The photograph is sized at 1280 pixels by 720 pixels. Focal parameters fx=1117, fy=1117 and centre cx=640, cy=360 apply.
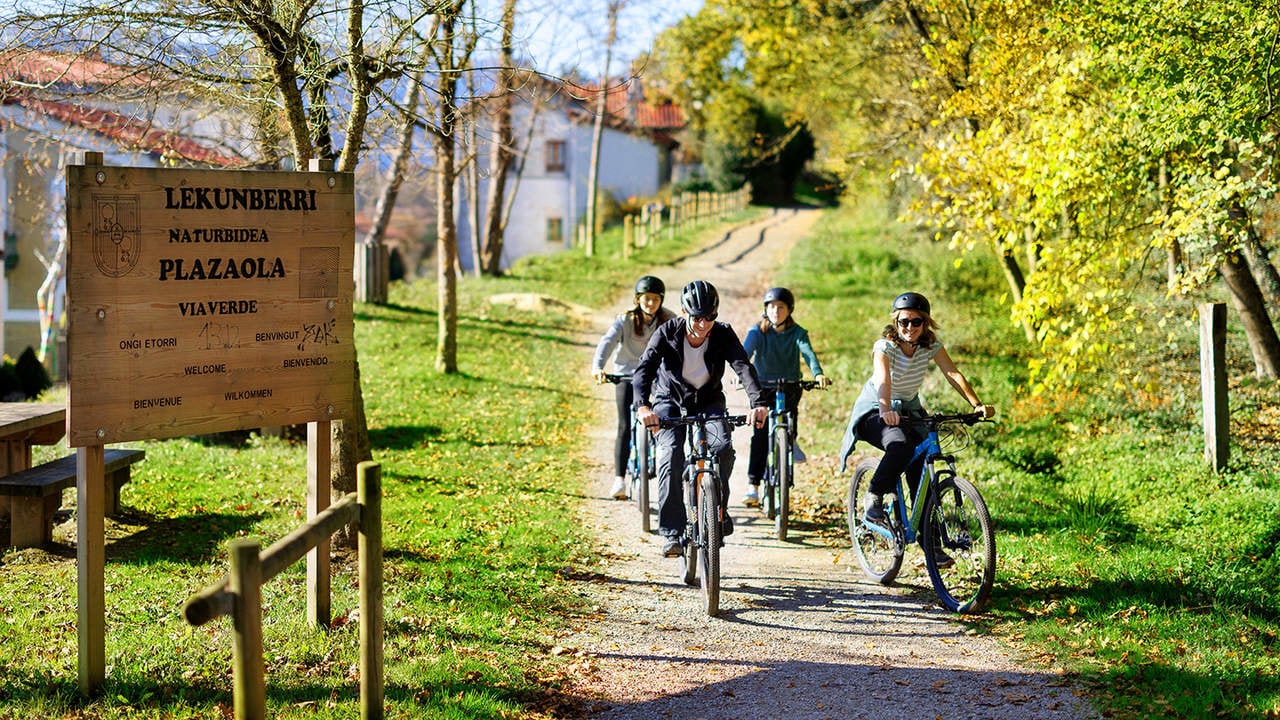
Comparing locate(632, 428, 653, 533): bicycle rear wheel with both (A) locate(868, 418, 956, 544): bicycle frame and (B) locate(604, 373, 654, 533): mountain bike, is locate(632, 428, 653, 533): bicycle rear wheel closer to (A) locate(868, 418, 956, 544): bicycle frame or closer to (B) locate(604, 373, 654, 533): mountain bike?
(B) locate(604, 373, 654, 533): mountain bike

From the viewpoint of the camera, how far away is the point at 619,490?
33.3ft

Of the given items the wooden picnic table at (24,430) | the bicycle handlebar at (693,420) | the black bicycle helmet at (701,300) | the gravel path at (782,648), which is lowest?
the gravel path at (782,648)

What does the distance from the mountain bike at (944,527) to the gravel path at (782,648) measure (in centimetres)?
20

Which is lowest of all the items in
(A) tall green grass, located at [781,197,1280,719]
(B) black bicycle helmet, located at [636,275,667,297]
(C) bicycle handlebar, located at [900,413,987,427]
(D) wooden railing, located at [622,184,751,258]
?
(A) tall green grass, located at [781,197,1280,719]

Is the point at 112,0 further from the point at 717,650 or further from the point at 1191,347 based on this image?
the point at 1191,347

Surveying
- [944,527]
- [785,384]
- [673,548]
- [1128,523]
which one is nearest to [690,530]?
[673,548]

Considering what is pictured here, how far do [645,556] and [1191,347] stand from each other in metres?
10.8

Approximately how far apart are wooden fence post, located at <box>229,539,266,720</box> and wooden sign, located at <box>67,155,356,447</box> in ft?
6.01

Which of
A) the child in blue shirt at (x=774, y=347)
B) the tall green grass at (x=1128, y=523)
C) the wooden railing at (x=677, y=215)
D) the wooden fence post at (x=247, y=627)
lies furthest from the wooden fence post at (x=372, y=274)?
the wooden fence post at (x=247, y=627)

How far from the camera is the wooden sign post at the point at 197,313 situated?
5.33 metres

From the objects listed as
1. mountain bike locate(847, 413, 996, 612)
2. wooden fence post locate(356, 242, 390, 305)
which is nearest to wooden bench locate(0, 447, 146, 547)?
mountain bike locate(847, 413, 996, 612)

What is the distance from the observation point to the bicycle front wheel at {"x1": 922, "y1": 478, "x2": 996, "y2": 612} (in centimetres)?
671

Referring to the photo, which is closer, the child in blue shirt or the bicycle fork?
the bicycle fork

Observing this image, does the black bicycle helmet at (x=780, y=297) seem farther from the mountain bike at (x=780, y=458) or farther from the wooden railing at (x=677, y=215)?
the wooden railing at (x=677, y=215)
